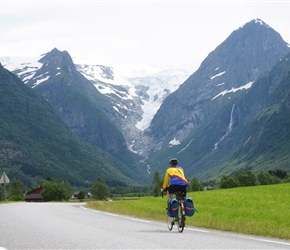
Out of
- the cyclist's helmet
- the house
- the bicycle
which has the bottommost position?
the bicycle

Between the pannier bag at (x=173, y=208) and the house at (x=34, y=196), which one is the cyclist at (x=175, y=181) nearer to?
the pannier bag at (x=173, y=208)

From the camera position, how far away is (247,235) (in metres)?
20.5

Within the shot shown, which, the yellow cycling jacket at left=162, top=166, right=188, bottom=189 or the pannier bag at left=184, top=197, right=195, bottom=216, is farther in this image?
the yellow cycling jacket at left=162, top=166, right=188, bottom=189

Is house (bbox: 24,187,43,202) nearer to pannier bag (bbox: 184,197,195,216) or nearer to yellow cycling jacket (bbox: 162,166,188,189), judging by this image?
yellow cycling jacket (bbox: 162,166,188,189)

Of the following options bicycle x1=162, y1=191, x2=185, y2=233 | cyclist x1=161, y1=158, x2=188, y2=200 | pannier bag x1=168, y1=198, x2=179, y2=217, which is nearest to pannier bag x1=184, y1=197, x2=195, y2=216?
bicycle x1=162, y1=191, x2=185, y2=233

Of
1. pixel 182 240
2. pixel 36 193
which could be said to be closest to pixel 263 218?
pixel 182 240

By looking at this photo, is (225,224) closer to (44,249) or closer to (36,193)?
(44,249)

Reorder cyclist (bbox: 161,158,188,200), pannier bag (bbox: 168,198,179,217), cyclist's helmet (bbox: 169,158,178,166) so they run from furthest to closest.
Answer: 1. cyclist's helmet (bbox: 169,158,178,166)
2. cyclist (bbox: 161,158,188,200)
3. pannier bag (bbox: 168,198,179,217)

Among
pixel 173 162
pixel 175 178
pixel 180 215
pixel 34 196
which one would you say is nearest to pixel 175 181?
pixel 175 178

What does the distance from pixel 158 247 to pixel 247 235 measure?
625 cm

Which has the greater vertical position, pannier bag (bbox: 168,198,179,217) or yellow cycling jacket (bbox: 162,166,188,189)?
yellow cycling jacket (bbox: 162,166,188,189)

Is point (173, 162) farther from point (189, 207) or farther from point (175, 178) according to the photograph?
point (189, 207)

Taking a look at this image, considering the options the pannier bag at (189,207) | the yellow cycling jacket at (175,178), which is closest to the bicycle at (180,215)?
the pannier bag at (189,207)

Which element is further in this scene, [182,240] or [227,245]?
[182,240]
